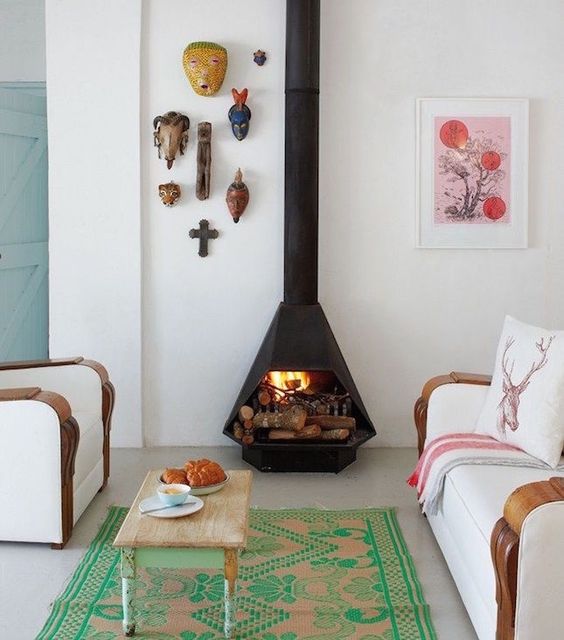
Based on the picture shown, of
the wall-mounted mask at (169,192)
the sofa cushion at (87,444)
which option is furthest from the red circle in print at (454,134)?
the sofa cushion at (87,444)

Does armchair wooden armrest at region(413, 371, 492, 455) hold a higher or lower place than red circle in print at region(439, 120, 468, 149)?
lower

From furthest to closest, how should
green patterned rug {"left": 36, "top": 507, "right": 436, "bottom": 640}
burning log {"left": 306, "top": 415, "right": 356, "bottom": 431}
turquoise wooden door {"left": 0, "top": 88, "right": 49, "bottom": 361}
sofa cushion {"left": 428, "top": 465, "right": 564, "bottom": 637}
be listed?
turquoise wooden door {"left": 0, "top": 88, "right": 49, "bottom": 361} → burning log {"left": 306, "top": 415, "right": 356, "bottom": 431} → green patterned rug {"left": 36, "top": 507, "right": 436, "bottom": 640} → sofa cushion {"left": 428, "top": 465, "right": 564, "bottom": 637}

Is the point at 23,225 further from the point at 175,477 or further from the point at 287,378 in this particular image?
the point at 175,477

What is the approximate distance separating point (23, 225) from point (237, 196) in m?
1.52

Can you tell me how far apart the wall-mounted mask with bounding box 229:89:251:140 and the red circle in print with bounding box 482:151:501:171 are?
1328 millimetres

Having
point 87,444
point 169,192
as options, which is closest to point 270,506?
point 87,444

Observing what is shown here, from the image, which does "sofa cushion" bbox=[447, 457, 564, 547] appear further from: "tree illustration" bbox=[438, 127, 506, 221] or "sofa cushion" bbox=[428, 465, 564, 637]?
"tree illustration" bbox=[438, 127, 506, 221]

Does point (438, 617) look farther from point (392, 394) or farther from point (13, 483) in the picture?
Result: point (392, 394)

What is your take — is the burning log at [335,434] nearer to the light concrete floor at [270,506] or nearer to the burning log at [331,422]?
the burning log at [331,422]

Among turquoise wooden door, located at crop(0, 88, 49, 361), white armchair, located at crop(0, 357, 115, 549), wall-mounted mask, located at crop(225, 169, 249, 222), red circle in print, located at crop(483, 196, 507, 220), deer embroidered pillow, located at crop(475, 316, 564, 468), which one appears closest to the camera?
deer embroidered pillow, located at crop(475, 316, 564, 468)

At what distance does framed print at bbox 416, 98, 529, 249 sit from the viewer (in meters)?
5.38

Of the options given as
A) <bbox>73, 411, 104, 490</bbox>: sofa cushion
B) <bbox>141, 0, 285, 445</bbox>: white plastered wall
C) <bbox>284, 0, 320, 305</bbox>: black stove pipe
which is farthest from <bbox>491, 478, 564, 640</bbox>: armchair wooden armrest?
<bbox>141, 0, 285, 445</bbox>: white plastered wall

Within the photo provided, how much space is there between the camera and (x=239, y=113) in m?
5.28

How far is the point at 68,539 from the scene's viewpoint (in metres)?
3.98
